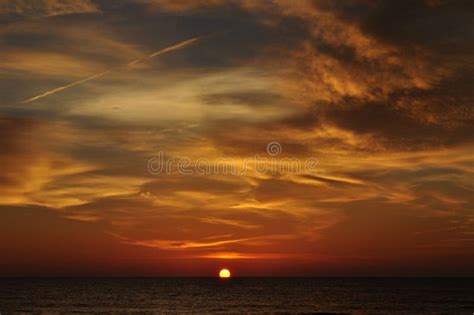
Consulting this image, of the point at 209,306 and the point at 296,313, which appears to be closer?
the point at 296,313

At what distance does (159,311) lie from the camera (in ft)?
295

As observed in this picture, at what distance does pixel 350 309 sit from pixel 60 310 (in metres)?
49.7

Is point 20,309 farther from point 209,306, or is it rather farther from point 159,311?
point 209,306

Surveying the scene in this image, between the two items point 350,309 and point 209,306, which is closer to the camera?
point 350,309

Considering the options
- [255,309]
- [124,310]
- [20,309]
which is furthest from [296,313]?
[20,309]

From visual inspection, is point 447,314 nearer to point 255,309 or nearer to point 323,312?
point 323,312

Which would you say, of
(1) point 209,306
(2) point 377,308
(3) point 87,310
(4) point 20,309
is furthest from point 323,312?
(4) point 20,309

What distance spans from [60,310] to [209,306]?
2753 centimetres

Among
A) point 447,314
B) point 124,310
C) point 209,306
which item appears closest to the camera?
point 447,314

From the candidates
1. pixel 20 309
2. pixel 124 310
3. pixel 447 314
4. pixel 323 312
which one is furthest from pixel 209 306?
pixel 447 314

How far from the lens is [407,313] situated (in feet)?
281

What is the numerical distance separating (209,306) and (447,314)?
141 ft

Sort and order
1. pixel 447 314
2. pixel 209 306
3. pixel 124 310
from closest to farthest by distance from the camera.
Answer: pixel 447 314 < pixel 124 310 < pixel 209 306

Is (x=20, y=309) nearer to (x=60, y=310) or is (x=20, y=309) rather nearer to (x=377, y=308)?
(x=60, y=310)
